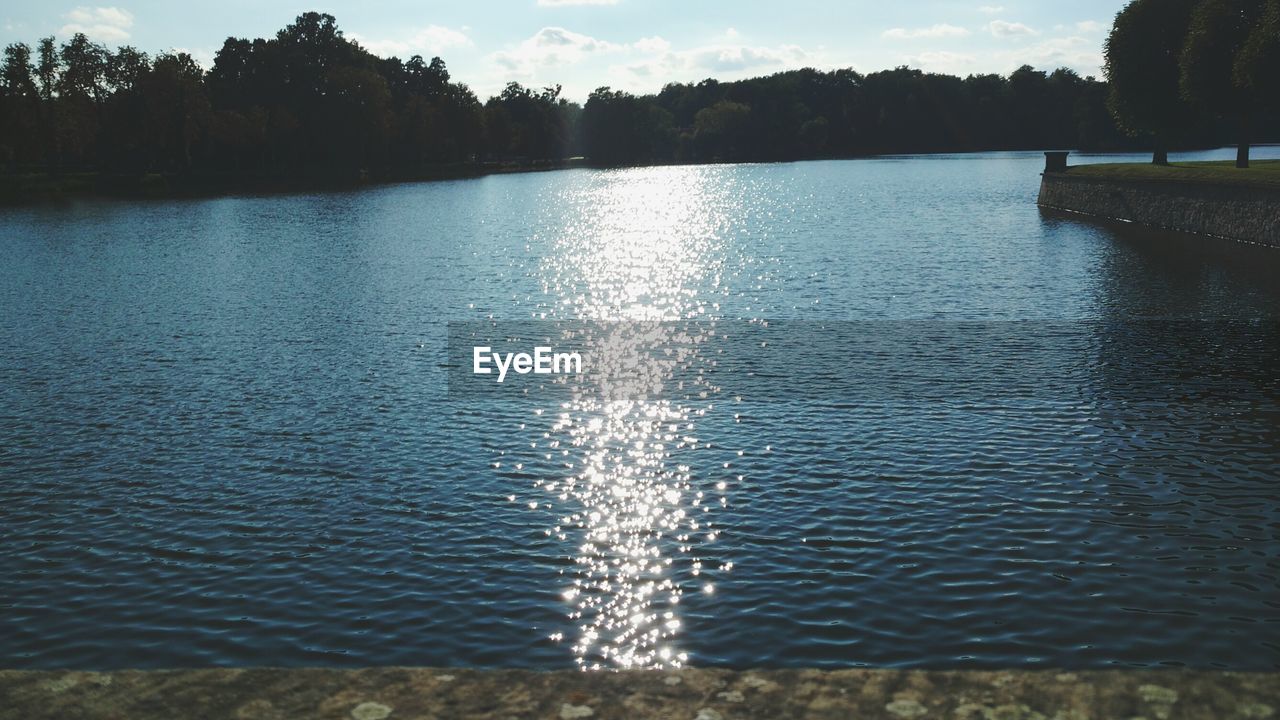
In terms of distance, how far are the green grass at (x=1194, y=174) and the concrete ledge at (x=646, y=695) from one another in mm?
52496

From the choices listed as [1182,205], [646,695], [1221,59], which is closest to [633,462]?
[646,695]

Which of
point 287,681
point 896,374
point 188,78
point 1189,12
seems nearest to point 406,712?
point 287,681

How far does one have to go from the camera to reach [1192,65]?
69.9 metres

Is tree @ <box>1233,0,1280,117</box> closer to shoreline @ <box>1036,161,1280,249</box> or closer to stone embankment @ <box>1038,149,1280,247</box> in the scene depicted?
shoreline @ <box>1036,161,1280,249</box>

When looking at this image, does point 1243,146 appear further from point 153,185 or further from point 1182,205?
point 153,185

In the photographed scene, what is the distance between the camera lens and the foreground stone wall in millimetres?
51834

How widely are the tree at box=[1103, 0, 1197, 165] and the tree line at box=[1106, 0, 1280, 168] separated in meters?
0.07

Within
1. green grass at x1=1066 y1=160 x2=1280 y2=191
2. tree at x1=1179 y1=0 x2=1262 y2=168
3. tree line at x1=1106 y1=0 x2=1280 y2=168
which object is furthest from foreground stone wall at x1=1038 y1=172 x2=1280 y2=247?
tree line at x1=1106 y1=0 x2=1280 y2=168

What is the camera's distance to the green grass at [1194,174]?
53.0 m

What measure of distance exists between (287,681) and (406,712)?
1042mm

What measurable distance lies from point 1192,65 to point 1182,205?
608 inches

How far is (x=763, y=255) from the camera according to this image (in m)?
58.4

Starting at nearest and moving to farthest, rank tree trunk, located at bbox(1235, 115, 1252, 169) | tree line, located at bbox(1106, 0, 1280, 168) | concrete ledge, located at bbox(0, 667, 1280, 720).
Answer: concrete ledge, located at bbox(0, 667, 1280, 720), tree line, located at bbox(1106, 0, 1280, 168), tree trunk, located at bbox(1235, 115, 1252, 169)

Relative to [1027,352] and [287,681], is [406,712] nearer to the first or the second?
[287,681]
